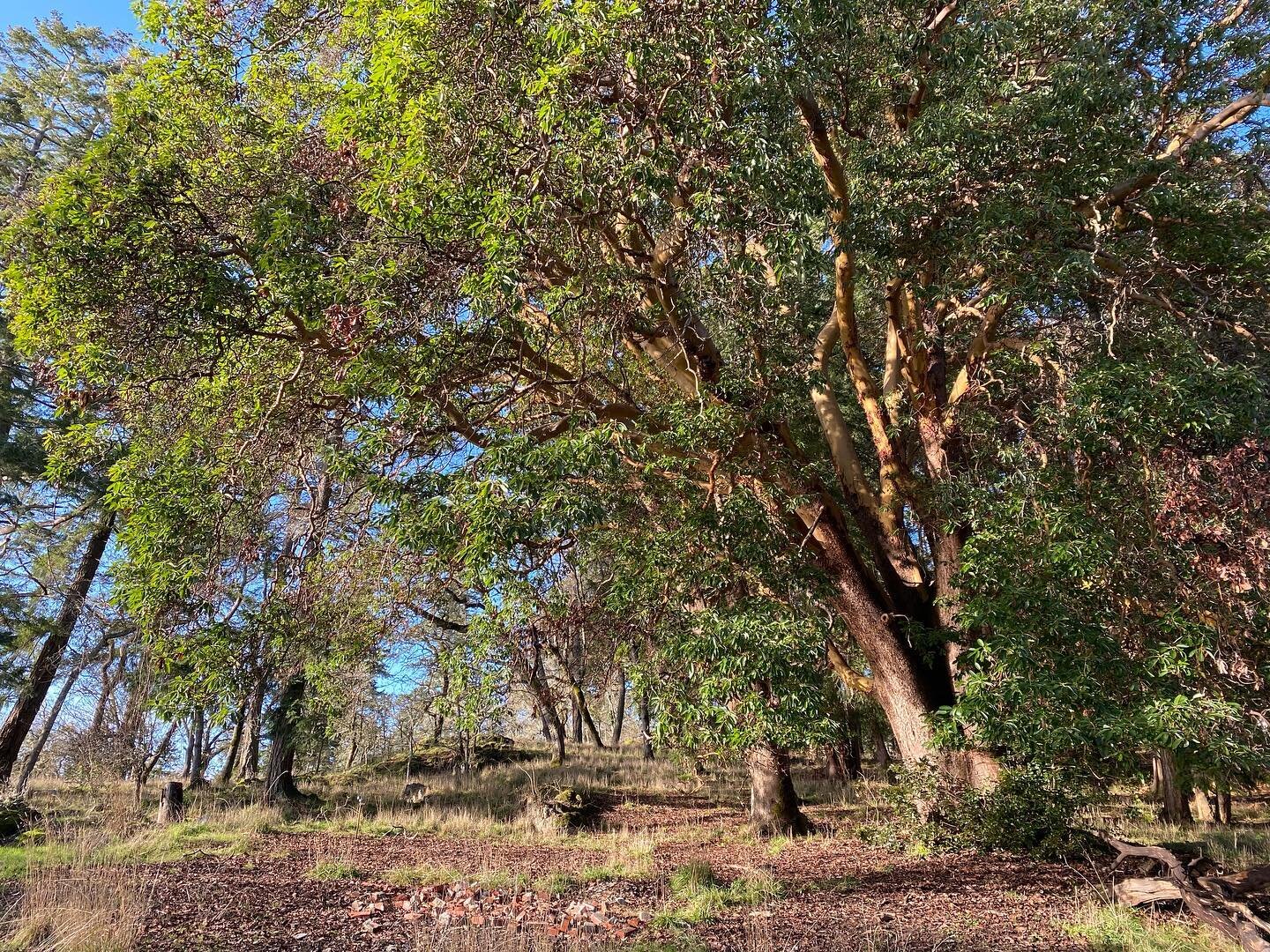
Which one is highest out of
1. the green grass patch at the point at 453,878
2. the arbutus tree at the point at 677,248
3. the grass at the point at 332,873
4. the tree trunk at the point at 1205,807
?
the arbutus tree at the point at 677,248

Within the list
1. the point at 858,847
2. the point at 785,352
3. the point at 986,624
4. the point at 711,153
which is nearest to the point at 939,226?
the point at 785,352

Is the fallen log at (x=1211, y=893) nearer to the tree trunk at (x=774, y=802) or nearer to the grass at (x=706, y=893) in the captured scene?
the grass at (x=706, y=893)

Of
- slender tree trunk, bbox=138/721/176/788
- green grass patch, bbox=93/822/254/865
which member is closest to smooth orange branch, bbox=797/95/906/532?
green grass patch, bbox=93/822/254/865

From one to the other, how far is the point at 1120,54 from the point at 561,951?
398 inches

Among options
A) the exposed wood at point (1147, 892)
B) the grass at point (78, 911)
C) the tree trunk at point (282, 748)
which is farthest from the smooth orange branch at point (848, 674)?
the tree trunk at point (282, 748)

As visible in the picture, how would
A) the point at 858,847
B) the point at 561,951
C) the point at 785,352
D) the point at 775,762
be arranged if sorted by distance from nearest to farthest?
the point at 561,951 → the point at 785,352 → the point at 858,847 → the point at 775,762

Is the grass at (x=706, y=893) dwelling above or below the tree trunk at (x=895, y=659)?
below

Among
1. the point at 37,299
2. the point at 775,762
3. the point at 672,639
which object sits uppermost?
the point at 37,299

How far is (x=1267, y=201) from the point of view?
815cm

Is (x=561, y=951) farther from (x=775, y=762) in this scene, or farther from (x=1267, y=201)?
(x=1267, y=201)

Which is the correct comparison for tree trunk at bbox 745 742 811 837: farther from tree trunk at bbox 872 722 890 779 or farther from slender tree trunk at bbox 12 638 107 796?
slender tree trunk at bbox 12 638 107 796

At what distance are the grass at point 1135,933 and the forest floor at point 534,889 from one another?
2 centimetres

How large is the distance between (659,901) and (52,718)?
2618 cm

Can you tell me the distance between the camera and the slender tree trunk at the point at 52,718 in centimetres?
1530
